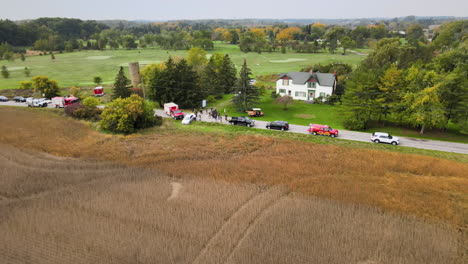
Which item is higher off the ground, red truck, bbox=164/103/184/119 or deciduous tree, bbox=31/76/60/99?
deciduous tree, bbox=31/76/60/99

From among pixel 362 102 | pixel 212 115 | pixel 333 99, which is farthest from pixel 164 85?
pixel 362 102

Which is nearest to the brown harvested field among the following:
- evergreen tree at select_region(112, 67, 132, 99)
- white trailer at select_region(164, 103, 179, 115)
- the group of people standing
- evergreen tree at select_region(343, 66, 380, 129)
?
the group of people standing

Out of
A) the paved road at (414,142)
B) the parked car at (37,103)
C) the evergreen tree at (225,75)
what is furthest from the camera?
the evergreen tree at (225,75)

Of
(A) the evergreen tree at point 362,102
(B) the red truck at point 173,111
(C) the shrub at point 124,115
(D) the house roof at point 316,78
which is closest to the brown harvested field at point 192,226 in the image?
→ (C) the shrub at point 124,115

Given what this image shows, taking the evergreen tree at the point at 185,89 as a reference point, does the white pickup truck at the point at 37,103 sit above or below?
below

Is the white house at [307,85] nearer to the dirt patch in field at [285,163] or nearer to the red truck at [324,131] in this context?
the red truck at [324,131]

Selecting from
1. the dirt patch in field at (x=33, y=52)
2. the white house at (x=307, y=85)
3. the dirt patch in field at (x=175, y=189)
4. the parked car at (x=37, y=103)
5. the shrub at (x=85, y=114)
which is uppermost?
the dirt patch in field at (x=33, y=52)

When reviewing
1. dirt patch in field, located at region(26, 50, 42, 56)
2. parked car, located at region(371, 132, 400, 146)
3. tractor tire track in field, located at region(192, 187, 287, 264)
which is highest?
dirt patch in field, located at region(26, 50, 42, 56)

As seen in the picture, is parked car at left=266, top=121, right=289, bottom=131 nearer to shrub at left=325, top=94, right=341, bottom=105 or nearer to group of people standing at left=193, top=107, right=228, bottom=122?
group of people standing at left=193, top=107, right=228, bottom=122
